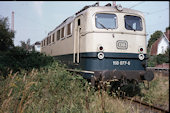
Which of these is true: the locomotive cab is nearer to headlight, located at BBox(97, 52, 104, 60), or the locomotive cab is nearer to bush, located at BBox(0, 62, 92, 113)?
headlight, located at BBox(97, 52, 104, 60)

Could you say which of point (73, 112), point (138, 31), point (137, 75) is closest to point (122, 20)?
point (138, 31)

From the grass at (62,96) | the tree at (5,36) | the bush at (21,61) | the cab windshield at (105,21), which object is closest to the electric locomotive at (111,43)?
the cab windshield at (105,21)

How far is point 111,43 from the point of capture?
20.6 feet

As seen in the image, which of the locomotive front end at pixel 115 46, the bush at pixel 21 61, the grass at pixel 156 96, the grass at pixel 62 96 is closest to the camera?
the grass at pixel 62 96

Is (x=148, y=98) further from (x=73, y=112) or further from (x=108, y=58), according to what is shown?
(x=73, y=112)

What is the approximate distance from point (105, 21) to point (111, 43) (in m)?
0.83

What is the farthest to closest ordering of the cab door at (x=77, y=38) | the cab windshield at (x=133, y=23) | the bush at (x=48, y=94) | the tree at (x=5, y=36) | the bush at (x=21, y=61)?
the tree at (x=5, y=36)
the bush at (x=21, y=61)
the cab door at (x=77, y=38)
the cab windshield at (x=133, y=23)
the bush at (x=48, y=94)

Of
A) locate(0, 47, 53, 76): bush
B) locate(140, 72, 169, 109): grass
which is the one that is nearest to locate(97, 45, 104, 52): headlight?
locate(140, 72, 169, 109): grass

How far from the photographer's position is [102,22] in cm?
643

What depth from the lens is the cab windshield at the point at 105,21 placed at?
251 inches

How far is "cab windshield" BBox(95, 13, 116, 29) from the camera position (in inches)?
251

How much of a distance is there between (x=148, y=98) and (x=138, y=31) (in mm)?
2406

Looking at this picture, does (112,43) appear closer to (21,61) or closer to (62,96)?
(62,96)

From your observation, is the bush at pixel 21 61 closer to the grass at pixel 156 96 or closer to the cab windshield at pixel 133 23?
the cab windshield at pixel 133 23
